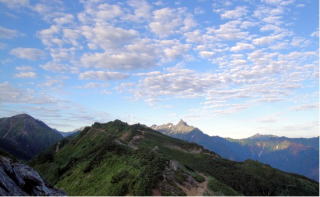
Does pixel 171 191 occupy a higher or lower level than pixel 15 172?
lower

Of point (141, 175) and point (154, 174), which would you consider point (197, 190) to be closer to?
point (154, 174)

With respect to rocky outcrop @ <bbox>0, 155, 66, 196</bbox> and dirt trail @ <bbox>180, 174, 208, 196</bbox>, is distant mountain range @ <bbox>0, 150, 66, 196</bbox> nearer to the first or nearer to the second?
rocky outcrop @ <bbox>0, 155, 66, 196</bbox>

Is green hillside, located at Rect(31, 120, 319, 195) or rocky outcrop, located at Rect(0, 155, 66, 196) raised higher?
rocky outcrop, located at Rect(0, 155, 66, 196)

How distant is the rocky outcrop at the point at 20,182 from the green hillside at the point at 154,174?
74.4 ft

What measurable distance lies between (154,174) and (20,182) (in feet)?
94.5

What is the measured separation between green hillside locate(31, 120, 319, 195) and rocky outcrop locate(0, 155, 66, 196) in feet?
74.4

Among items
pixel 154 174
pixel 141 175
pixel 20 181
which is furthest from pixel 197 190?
pixel 20 181

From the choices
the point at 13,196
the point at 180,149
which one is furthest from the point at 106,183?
the point at 180,149

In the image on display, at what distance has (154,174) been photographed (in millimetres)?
45594

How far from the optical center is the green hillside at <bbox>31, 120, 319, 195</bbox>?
45.2 meters

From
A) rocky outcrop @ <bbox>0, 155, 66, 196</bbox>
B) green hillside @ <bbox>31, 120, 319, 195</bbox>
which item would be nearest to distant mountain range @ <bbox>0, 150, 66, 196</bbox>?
rocky outcrop @ <bbox>0, 155, 66, 196</bbox>

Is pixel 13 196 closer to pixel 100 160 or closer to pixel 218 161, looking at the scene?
pixel 100 160

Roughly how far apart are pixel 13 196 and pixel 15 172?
3.87 meters

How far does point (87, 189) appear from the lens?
165 feet
